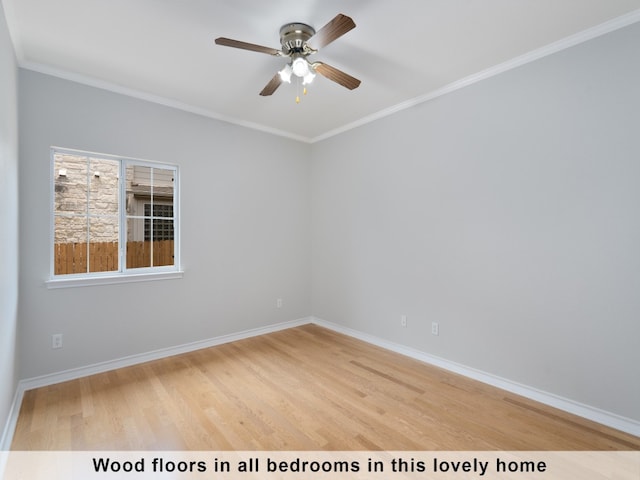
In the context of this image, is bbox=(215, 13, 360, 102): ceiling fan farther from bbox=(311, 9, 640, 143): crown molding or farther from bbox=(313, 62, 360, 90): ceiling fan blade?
bbox=(311, 9, 640, 143): crown molding

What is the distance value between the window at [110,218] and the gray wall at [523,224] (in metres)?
2.35

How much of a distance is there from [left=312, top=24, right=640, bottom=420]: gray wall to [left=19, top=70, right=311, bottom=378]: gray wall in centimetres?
123

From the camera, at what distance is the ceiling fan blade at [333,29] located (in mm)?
A: 1674

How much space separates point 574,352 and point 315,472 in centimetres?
205

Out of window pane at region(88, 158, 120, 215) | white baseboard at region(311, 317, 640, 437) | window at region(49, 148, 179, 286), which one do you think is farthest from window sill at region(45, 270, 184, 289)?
white baseboard at region(311, 317, 640, 437)

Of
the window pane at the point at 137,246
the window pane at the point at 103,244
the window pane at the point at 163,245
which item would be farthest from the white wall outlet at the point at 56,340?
the window pane at the point at 163,245

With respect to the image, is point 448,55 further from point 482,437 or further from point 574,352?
point 482,437

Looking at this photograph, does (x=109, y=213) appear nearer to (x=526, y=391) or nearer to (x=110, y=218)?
(x=110, y=218)

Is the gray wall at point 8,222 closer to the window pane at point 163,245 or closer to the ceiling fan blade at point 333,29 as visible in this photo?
the window pane at point 163,245

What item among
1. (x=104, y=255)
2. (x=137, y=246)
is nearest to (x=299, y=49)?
(x=137, y=246)

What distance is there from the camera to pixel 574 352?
231 centimetres

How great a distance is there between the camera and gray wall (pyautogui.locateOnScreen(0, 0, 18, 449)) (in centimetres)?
184

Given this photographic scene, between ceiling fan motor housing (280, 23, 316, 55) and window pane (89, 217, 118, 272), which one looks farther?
window pane (89, 217, 118, 272)

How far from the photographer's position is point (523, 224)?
2.56 metres
